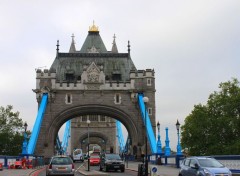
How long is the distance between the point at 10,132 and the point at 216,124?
96.3 ft

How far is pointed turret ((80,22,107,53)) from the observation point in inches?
2889

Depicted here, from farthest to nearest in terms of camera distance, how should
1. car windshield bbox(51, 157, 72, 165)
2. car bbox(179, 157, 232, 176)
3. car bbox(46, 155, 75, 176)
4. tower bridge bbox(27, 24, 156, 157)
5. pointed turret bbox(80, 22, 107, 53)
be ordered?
pointed turret bbox(80, 22, 107, 53)
tower bridge bbox(27, 24, 156, 157)
car windshield bbox(51, 157, 72, 165)
car bbox(46, 155, 75, 176)
car bbox(179, 157, 232, 176)

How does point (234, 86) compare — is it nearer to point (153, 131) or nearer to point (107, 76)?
point (153, 131)

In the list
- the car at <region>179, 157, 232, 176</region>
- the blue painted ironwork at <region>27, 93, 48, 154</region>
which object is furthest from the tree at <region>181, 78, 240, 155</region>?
the car at <region>179, 157, 232, 176</region>

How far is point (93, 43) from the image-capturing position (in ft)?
245

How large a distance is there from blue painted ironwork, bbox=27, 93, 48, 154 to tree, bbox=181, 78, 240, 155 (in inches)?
714

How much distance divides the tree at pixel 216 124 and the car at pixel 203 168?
32.9m

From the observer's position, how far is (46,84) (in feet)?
192

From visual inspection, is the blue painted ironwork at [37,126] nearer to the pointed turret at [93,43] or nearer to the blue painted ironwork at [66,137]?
the pointed turret at [93,43]

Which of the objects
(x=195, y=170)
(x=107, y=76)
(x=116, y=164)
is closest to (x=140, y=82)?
(x=107, y=76)

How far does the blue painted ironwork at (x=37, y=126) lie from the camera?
5165 centimetres

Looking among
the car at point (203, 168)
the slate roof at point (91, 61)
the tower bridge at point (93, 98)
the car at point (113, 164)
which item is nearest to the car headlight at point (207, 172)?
the car at point (203, 168)

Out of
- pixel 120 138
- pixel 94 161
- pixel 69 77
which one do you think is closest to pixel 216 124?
pixel 94 161

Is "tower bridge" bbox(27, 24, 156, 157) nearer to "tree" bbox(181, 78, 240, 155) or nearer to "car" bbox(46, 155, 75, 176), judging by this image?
"tree" bbox(181, 78, 240, 155)
